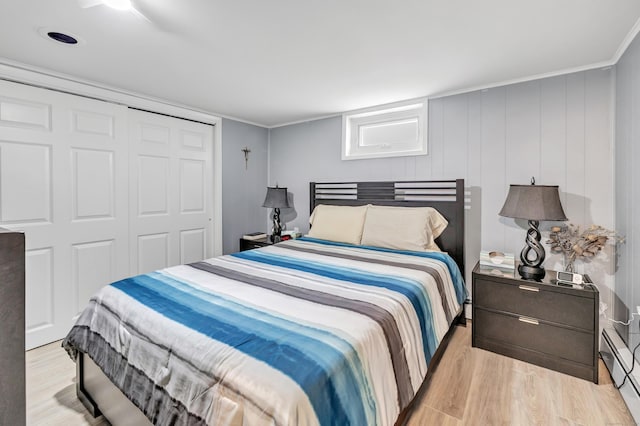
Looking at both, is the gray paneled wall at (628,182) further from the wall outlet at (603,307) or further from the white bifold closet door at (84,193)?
the white bifold closet door at (84,193)

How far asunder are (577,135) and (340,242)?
7.35ft

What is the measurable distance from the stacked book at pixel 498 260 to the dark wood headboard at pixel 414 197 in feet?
0.88

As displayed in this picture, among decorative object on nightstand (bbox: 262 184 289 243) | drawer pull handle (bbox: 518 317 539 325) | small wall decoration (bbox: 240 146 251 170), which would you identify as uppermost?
small wall decoration (bbox: 240 146 251 170)

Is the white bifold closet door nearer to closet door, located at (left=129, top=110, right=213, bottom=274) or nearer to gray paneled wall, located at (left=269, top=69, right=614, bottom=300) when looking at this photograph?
closet door, located at (left=129, top=110, right=213, bottom=274)

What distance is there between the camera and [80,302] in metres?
2.78

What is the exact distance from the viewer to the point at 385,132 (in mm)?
3518

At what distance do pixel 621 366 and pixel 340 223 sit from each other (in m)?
2.34

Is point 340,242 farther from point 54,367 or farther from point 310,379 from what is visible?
point 54,367

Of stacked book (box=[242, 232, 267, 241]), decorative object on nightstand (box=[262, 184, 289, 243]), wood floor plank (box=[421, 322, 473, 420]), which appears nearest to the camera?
wood floor plank (box=[421, 322, 473, 420])

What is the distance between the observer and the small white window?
3229mm

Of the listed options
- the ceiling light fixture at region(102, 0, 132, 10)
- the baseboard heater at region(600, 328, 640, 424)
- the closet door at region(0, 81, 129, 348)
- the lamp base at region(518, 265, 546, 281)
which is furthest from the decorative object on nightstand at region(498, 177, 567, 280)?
the closet door at region(0, 81, 129, 348)

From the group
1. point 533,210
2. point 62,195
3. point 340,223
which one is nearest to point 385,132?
point 340,223

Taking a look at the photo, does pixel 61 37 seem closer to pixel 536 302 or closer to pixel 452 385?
pixel 452 385

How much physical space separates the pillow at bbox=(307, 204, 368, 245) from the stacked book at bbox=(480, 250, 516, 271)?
1155 mm
